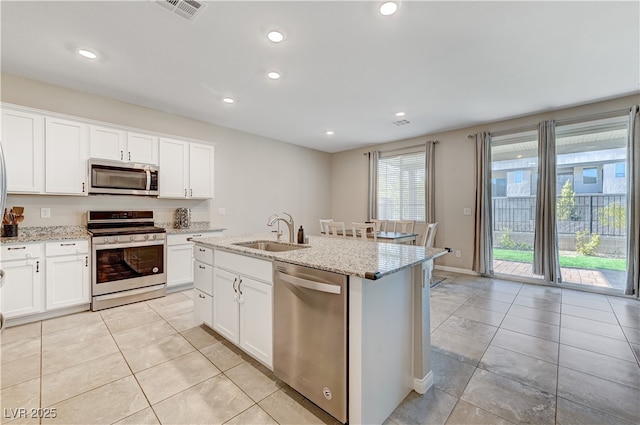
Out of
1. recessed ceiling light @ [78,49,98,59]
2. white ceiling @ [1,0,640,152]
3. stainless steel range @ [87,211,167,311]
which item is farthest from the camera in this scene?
stainless steel range @ [87,211,167,311]

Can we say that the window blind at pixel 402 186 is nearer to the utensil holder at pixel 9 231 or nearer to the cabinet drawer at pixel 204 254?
the cabinet drawer at pixel 204 254

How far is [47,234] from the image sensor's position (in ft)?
10.7

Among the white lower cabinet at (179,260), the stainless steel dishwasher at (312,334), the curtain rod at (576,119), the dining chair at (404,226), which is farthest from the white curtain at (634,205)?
the white lower cabinet at (179,260)

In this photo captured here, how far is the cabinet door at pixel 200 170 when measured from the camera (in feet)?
14.1

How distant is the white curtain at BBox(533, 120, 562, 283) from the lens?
4152 mm

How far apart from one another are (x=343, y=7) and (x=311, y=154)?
15.7 ft

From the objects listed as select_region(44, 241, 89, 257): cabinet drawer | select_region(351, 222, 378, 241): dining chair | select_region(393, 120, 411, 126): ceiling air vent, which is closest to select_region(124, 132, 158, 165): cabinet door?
select_region(44, 241, 89, 257): cabinet drawer

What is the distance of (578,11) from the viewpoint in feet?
6.98

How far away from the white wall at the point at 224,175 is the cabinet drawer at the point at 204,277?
2.01m

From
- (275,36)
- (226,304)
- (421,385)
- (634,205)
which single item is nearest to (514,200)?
(634,205)

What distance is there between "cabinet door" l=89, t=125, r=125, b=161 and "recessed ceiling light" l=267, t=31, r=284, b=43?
254 centimetres

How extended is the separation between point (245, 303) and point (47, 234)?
2959 millimetres

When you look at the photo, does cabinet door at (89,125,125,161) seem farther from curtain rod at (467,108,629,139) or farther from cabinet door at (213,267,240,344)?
curtain rod at (467,108,629,139)

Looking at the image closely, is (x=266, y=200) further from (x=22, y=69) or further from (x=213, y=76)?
(x=22, y=69)
